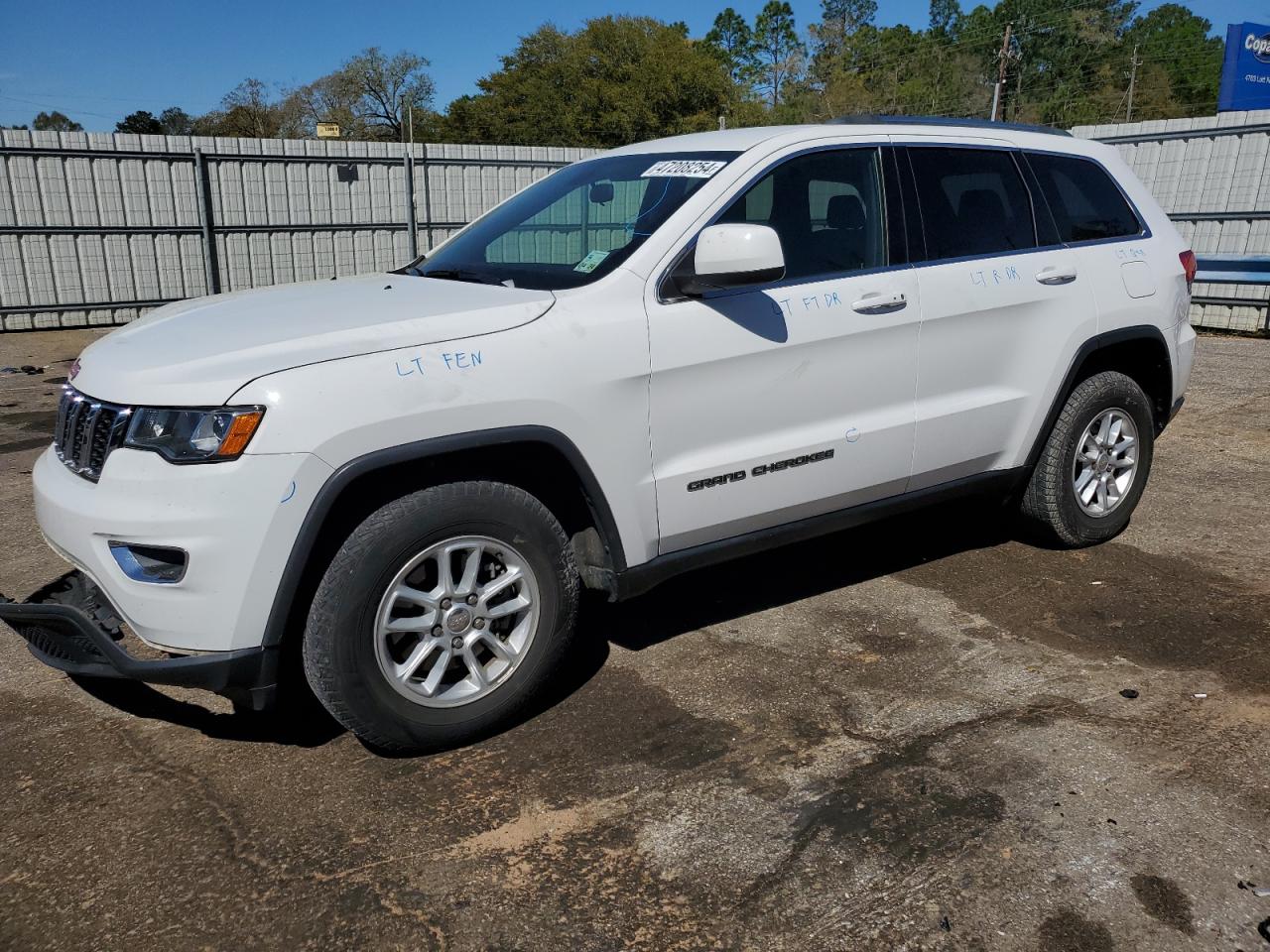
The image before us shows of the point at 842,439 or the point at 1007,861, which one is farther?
the point at 842,439

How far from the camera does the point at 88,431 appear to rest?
9.71 ft

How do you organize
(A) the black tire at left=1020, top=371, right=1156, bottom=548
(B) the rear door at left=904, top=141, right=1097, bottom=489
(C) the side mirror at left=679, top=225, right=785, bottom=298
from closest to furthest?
(C) the side mirror at left=679, top=225, right=785, bottom=298
(B) the rear door at left=904, top=141, right=1097, bottom=489
(A) the black tire at left=1020, top=371, right=1156, bottom=548

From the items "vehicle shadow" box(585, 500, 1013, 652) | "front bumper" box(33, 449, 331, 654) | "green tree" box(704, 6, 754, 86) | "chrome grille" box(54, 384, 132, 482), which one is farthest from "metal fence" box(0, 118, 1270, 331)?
"green tree" box(704, 6, 754, 86)

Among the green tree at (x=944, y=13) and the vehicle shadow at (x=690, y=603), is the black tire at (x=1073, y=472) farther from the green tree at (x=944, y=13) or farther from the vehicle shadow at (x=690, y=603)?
the green tree at (x=944, y=13)

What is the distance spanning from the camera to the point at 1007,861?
8.69 feet

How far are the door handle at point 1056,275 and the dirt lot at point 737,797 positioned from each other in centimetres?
132

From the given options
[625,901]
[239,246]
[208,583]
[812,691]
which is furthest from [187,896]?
[239,246]

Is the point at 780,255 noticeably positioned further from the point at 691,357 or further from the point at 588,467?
the point at 588,467

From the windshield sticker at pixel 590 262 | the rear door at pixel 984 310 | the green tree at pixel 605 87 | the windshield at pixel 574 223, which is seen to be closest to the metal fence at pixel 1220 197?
the rear door at pixel 984 310

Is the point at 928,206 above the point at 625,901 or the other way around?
above

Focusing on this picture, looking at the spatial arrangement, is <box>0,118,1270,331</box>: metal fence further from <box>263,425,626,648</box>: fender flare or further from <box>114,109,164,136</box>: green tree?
<box>114,109,164,136</box>: green tree

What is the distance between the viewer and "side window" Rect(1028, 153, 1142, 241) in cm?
455

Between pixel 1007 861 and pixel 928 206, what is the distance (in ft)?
8.30

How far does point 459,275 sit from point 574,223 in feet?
1.75
